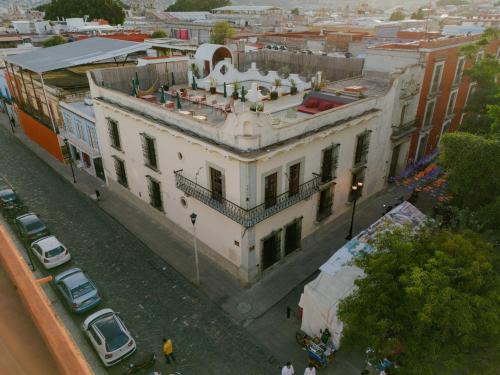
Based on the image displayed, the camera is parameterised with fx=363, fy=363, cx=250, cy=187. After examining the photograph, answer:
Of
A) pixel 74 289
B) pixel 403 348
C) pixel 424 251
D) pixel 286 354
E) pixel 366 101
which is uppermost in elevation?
pixel 366 101

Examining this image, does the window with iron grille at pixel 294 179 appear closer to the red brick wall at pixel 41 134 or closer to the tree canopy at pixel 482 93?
the tree canopy at pixel 482 93

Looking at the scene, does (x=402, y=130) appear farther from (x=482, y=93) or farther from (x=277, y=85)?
(x=277, y=85)

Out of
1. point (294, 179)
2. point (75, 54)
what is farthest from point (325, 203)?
point (75, 54)

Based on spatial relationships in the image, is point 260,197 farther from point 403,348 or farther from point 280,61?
point 280,61

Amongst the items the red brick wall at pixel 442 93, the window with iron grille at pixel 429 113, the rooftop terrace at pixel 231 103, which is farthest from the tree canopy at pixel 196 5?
the window with iron grille at pixel 429 113

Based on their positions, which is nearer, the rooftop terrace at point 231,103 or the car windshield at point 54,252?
the rooftop terrace at point 231,103

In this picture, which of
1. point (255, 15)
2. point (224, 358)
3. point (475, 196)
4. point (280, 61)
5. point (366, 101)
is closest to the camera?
point (224, 358)

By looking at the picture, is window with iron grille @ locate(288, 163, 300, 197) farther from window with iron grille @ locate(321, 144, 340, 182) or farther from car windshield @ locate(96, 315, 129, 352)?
car windshield @ locate(96, 315, 129, 352)

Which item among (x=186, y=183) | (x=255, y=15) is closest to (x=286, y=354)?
(x=186, y=183)

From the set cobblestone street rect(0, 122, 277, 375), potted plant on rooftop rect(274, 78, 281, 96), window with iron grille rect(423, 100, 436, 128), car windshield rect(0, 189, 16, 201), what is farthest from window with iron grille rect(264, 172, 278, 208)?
car windshield rect(0, 189, 16, 201)
